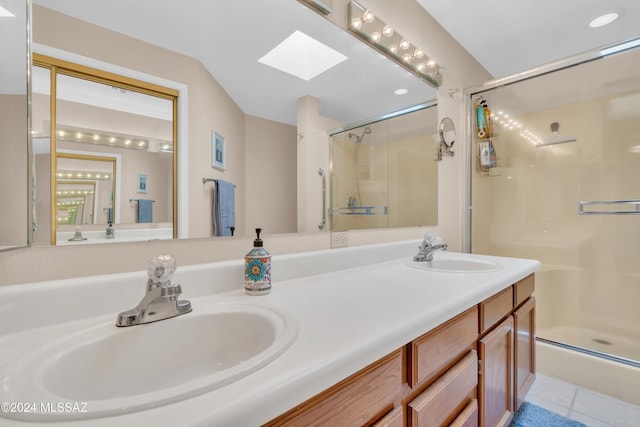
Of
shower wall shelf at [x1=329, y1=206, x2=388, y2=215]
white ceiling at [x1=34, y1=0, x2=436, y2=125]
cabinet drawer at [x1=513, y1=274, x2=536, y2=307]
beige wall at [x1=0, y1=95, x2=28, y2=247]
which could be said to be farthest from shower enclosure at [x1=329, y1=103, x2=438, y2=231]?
beige wall at [x1=0, y1=95, x2=28, y2=247]

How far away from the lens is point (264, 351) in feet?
1.55

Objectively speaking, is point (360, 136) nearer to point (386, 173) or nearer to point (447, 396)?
point (386, 173)

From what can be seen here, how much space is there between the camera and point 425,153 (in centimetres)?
178

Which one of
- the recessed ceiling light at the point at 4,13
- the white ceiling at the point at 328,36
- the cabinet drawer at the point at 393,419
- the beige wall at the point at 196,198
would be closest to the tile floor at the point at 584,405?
the beige wall at the point at 196,198

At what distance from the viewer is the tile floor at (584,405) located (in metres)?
1.38

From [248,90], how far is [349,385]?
89 cm

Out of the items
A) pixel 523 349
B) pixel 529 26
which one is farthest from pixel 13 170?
pixel 529 26

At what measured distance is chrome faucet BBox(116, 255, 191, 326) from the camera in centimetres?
61

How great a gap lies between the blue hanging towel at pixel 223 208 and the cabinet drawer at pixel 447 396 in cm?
69

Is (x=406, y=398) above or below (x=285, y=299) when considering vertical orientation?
below

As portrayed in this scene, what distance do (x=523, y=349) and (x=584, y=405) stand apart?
2.07 feet

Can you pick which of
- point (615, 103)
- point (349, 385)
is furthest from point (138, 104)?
point (615, 103)

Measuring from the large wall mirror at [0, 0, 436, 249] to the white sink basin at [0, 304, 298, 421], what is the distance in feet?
0.94

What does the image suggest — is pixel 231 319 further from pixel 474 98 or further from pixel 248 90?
pixel 474 98
